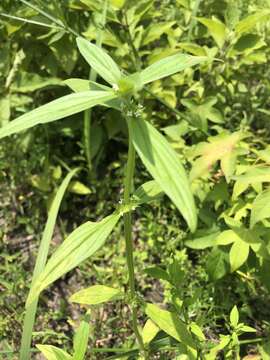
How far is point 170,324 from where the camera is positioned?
149 centimetres

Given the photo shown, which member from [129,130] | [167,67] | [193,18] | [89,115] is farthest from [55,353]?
[193,18]

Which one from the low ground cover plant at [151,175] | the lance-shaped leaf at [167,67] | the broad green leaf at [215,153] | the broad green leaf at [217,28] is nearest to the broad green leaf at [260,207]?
the low ground cover plant at [151,175]

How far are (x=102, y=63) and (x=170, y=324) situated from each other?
775 millimetres

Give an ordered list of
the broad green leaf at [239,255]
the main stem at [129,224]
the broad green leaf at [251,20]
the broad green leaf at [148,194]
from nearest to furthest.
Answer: the main stem at [129,224], the broad green leaf at [148,194], the broad green leaf at [239,255], the broad green leaf at [251,20]

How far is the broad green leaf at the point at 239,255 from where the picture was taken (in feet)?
5.76

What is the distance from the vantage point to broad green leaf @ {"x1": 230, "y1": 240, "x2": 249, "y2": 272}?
1756 mm

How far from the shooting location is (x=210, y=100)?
2254mm

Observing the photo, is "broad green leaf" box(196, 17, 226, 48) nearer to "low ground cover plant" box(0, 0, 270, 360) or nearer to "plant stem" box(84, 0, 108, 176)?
"low ground cover plant" box(0, 0, 270, 360)

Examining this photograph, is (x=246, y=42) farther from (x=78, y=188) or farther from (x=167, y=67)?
(x=167, y=67)

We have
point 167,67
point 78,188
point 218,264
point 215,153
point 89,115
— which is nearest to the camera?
point 167,67

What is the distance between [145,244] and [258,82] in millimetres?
1083

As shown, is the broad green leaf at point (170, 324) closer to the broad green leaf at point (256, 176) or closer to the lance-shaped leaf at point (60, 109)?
the broad green leaf at point (256, 176)

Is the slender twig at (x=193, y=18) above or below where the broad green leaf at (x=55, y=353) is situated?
above

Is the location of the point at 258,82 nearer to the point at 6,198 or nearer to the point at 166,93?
the point at 166,93
